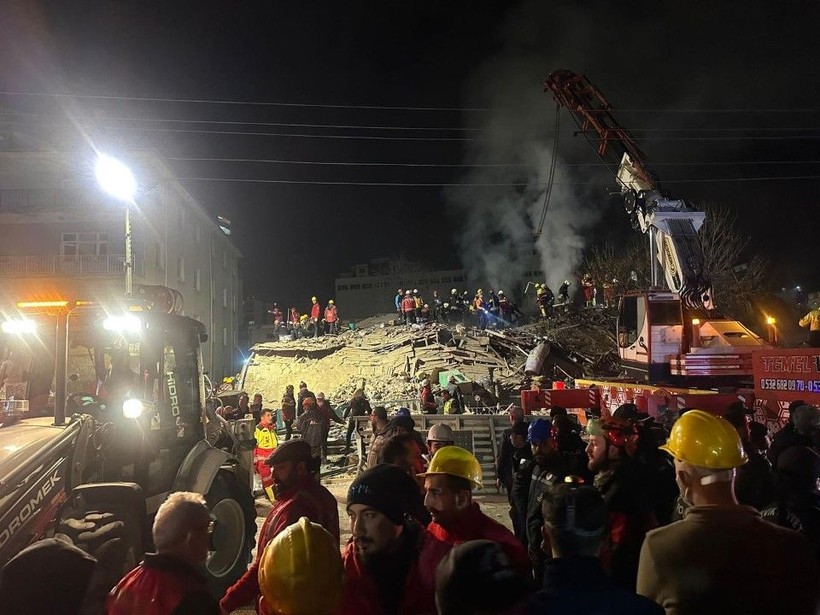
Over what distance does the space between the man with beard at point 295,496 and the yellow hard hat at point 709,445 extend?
207cm

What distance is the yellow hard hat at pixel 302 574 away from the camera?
1.80 meters

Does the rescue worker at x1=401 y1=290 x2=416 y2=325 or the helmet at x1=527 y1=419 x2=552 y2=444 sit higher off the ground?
the rescue worker at x1=401 y1=290 x2=416 y2=325

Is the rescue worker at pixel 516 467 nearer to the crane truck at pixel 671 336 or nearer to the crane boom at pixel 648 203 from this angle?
the crane truck at pixel 671 336

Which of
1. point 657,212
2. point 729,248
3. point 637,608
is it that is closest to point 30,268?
point 657,212

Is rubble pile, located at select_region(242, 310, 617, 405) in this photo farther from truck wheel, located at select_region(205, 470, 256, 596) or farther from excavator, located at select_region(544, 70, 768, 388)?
truck wheel, located at select_region(205, 470, 256, 596)

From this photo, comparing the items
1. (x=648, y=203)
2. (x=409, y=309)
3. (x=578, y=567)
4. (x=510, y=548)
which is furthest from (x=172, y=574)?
(x=409, y=309)

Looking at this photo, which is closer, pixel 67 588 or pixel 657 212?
pixel 67 588

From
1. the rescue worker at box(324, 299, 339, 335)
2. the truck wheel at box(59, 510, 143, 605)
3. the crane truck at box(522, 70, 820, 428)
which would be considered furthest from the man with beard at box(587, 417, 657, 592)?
the rescue worker at box(324, 299, 339, 335)

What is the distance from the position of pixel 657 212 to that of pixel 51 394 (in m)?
13.3

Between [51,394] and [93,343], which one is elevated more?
[93,343]

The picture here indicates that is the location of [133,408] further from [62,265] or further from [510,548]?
[62,265]

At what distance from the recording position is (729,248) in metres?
30.6

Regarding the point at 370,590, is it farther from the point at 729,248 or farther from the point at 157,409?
the point at 729,248

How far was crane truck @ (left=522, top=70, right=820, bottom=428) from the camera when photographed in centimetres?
823
